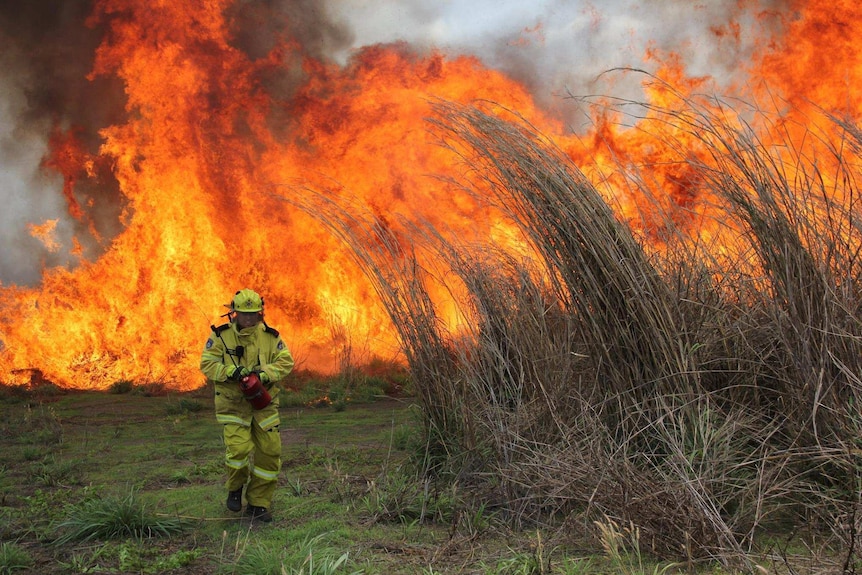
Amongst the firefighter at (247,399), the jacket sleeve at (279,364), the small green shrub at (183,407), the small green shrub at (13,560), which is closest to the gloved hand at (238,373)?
the firefighter at (247,399)

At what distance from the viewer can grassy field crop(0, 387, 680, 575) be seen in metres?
3.15

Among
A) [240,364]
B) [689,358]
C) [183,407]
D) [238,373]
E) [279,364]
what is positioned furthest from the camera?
[183,407]

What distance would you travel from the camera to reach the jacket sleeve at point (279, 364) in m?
4.40

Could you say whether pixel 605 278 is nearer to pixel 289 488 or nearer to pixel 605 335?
pixel 605 335

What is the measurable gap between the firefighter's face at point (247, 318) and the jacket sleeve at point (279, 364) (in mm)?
262

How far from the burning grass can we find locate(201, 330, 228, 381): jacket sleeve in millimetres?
1490

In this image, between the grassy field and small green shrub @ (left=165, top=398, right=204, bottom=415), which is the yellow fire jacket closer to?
the grassy field

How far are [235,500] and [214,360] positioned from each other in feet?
2.85

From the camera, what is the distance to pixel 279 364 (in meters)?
4.51

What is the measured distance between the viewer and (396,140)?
13109 millimetres

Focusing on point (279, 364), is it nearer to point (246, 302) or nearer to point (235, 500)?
point (246, 302)

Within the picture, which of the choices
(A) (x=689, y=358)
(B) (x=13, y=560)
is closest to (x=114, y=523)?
(B) (x=13, y=560)

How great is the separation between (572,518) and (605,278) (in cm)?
124

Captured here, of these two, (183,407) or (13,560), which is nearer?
(13,560)
